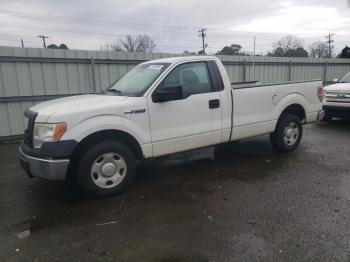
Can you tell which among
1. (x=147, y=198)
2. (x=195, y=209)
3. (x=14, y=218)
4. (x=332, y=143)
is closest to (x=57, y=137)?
(x=14, y=218)

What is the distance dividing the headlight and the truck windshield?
120 centimetres

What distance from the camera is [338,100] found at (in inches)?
342

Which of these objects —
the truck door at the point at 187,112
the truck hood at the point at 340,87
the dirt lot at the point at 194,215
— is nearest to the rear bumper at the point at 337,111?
the truck hood at the point at 340,87

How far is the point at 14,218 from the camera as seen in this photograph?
12.1ft

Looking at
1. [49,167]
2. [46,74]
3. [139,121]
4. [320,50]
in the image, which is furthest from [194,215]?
[320,50]

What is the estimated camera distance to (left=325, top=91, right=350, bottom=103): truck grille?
849 cm

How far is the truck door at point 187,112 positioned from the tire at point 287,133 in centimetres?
160

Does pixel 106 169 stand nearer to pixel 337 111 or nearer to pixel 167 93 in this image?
pixel 167 93

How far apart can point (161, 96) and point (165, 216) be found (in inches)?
66.8

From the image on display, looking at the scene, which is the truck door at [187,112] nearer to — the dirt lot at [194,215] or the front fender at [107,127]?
the front fender at [107,127]

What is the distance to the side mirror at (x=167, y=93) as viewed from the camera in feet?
13.9

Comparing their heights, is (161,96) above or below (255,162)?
above

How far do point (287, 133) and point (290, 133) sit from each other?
84mm

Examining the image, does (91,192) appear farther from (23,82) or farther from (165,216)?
(23,82)
